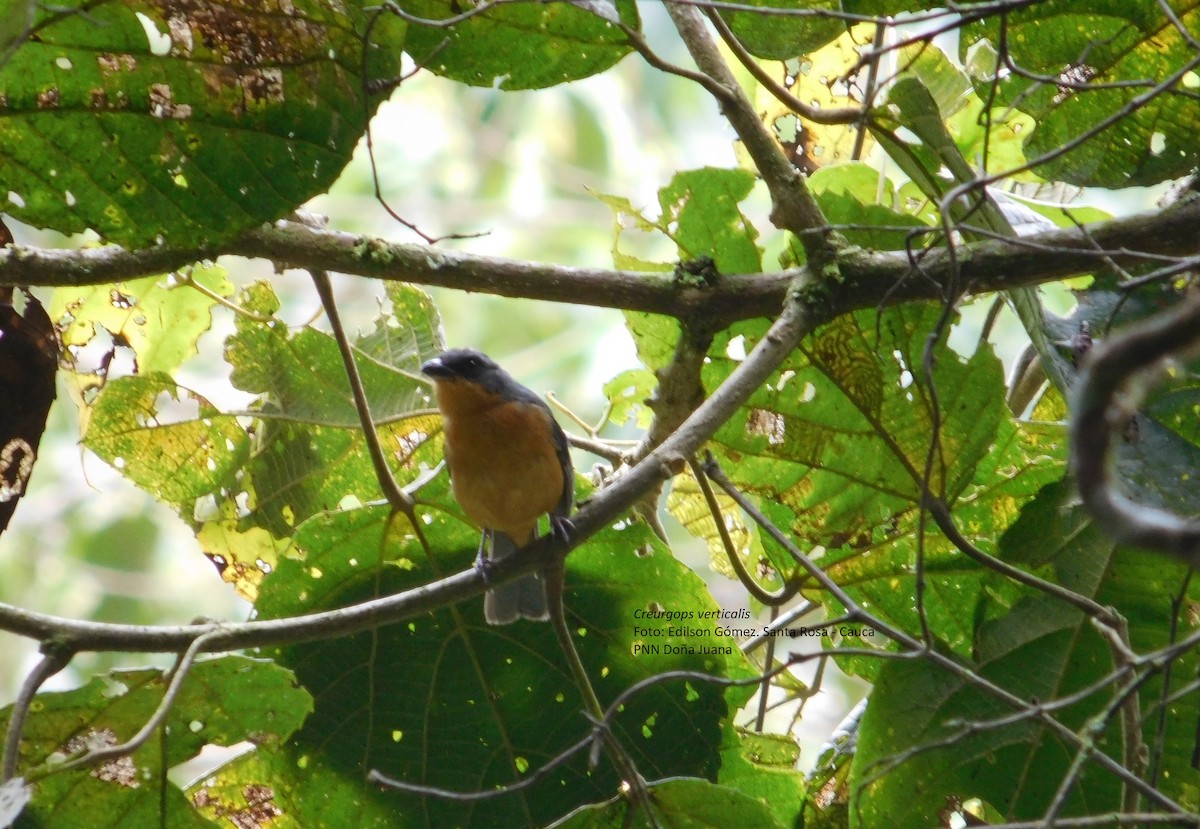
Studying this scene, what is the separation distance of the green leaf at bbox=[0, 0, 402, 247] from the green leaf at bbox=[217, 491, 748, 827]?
948 millimetres

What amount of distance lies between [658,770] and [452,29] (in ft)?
6.89

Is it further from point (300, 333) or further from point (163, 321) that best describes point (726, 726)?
point (163, 321)

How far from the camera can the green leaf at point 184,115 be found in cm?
228

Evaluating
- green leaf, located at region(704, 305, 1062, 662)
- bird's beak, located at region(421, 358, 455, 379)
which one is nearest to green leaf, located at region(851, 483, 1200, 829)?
green leaf, located at region(704, 305, 1062, 662)

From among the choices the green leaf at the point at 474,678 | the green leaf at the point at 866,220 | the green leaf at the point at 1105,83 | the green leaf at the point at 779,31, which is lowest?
the green leaf at the point at 474,678

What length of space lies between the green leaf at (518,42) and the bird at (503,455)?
102 centimetres

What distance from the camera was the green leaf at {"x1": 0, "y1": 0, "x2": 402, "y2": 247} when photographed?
2279mm

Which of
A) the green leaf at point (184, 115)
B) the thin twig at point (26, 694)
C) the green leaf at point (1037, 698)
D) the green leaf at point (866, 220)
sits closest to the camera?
the thin twig at point (26, 694)

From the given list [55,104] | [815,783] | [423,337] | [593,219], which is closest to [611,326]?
[593,219]

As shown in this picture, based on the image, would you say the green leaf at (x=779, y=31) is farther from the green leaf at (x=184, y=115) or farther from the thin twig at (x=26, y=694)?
the thin twig at (x=26, y=694)

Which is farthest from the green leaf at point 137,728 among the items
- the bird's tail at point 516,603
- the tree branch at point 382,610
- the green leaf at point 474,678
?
the bird's tail at point 516,603

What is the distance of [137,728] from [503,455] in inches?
54.3

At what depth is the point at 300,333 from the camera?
3.37m

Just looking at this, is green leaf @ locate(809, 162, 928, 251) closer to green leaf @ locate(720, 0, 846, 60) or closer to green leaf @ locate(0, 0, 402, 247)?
green leaf @ locate(720, 0, 846, 60)
